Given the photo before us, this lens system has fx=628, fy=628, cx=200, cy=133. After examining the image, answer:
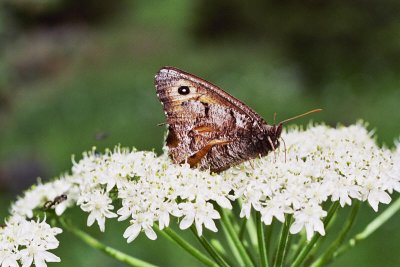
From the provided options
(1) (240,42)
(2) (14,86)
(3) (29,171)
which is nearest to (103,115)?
(3) (29,171)

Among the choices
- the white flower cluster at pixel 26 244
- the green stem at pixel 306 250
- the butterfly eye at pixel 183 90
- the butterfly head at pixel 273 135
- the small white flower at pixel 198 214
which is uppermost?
the butterfly eye at pixel 183 90

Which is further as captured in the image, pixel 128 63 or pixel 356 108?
pixel 128 63

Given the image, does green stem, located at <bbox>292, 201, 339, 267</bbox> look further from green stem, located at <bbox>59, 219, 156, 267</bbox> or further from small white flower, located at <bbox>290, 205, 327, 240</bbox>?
green stem, located at <bbox>59, 219, 156, 267</bbox>

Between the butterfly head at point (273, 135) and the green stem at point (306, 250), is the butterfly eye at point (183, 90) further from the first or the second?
the green stem at point (306, 250)

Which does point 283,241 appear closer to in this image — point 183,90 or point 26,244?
point 183,90

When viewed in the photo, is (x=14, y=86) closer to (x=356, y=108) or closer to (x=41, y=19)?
(x=41, y=19)

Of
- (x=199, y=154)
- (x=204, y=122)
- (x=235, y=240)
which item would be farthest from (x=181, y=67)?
(x=235, y=240)

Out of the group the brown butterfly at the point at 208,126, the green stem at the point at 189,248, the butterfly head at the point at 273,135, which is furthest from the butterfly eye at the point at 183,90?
the green stem at the point at 189,248
